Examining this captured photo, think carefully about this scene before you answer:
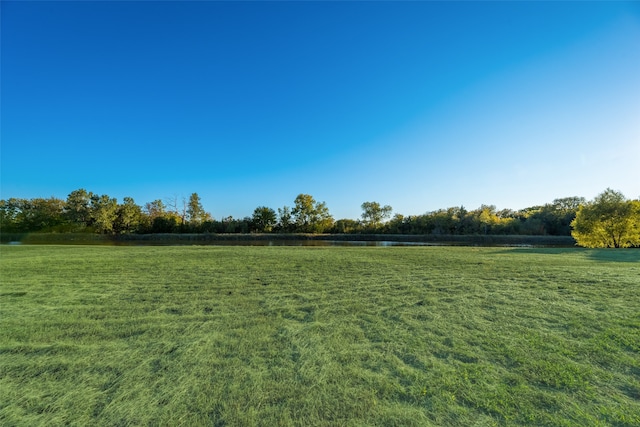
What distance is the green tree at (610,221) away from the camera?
18.1 m

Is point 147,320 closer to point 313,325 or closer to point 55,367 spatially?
point 55,367

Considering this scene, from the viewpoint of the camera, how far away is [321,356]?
250 centimetres

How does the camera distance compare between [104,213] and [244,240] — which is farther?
[104,213]

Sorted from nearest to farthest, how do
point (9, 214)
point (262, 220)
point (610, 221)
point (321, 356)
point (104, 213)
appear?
point (321, 356) → point (610, 221) → point (104, 213) → point (9, 214) → point (262, 220)

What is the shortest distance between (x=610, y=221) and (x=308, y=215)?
48234mm

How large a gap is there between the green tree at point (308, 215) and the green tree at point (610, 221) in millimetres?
45847

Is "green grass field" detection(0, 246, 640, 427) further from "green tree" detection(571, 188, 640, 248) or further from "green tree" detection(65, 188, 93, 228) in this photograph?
"green tree" detection(65, 188, 93, 228)

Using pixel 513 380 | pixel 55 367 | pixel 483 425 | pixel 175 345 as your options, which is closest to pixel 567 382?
pixel 513 380

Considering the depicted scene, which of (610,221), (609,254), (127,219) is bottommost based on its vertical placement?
(609,254)

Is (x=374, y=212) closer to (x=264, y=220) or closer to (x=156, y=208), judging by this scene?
(x=264, y=220)

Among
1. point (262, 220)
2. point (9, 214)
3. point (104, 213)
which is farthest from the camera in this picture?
point (262, 220)

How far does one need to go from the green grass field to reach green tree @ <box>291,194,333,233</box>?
184 ft

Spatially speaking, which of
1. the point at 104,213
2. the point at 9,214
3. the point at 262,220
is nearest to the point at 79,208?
the point at 104,213

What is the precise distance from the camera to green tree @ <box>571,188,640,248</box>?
1808 cm
